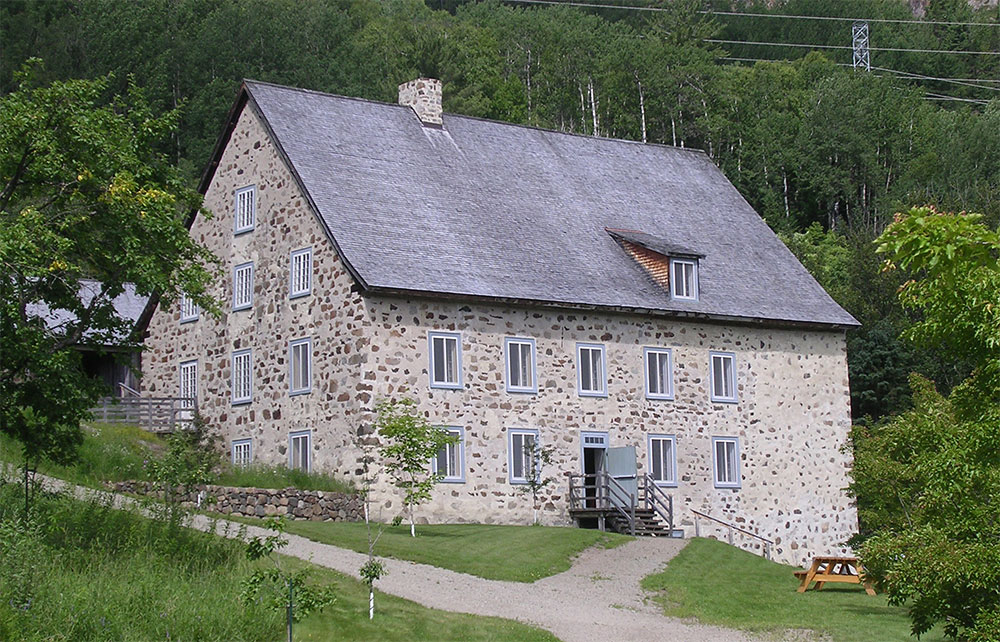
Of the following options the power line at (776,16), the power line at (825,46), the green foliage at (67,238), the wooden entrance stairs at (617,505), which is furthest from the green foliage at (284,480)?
the power line at (776,16)

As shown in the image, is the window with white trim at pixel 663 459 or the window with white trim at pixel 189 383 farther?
the window with white trim at pixel 189 383

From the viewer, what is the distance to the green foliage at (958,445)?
1415 centimetres

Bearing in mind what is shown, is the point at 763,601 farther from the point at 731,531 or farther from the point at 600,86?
the point at 600,86

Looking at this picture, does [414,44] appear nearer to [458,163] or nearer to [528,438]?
[458,163]

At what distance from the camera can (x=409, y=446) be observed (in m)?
26.8

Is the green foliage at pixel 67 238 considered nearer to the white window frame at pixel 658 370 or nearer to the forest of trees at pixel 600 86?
the white window frame at pixel 658 370

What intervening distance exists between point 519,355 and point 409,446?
234 inches

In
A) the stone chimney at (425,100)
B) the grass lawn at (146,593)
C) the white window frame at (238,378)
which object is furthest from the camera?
the stone chimney at (425,100)

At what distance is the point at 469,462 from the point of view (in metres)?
30.8

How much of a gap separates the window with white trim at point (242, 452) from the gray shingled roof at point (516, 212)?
604 centimetres

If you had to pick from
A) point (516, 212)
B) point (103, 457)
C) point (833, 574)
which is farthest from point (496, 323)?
point (833, 574)

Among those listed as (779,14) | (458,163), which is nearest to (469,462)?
(458,163)

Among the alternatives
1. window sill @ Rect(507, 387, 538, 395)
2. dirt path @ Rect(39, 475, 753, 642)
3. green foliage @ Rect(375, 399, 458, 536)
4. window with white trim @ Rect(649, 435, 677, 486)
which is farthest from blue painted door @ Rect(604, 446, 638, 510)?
dirt path @ Rect(39, 475, 753, 642)

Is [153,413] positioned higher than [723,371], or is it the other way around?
[723,371]
